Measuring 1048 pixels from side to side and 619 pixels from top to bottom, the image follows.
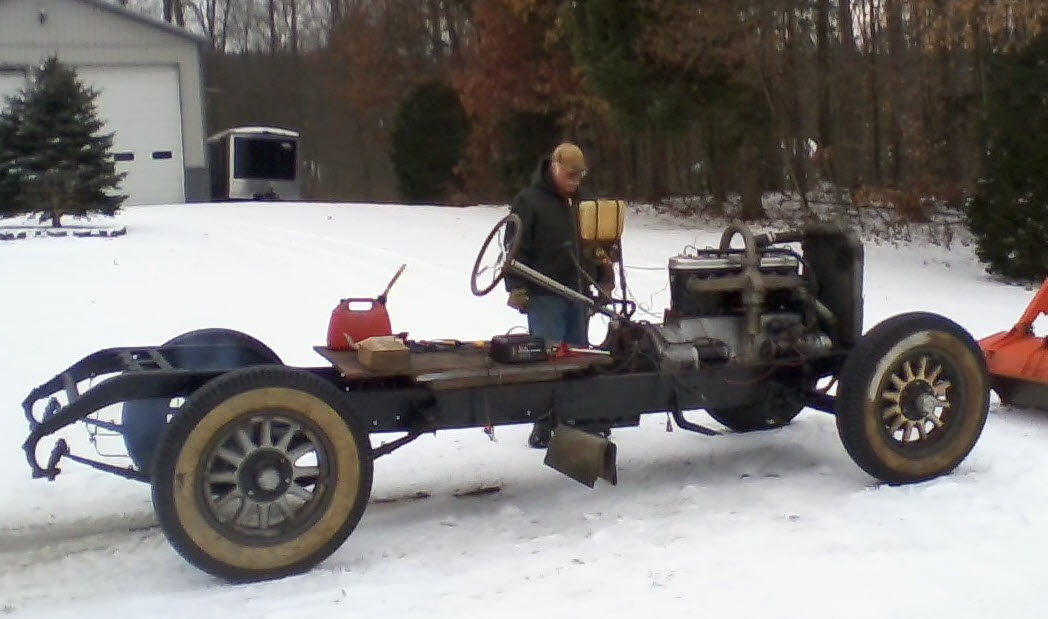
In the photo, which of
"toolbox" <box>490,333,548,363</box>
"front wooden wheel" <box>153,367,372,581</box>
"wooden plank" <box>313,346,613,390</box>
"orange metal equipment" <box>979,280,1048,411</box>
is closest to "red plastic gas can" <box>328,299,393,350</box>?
"wooden plank" <box>313,346,613,390</box>

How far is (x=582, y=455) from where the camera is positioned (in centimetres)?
516

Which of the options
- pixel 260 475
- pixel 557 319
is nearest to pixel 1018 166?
pixel 557 319

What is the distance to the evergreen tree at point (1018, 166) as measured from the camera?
14.2 meters

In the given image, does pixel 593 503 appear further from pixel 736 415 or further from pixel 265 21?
pixel 265 21

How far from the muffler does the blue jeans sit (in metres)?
1.38

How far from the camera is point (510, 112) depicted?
80.2 feet

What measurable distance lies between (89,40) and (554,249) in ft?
71.5

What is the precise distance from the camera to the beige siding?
2512cm

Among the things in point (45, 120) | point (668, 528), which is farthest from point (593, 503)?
point (45, 120)

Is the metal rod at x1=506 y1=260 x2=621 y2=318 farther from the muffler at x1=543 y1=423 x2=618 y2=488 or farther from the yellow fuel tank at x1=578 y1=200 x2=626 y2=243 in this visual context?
the muffler at x1=543 y1=423 x2=618 y2=488

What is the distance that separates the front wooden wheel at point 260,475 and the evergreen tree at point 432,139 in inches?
989

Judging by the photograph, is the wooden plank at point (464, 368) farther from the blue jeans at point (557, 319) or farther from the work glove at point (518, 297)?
the blue jeans at point (557, 319)

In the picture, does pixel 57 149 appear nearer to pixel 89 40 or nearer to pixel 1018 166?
pixel 89 40

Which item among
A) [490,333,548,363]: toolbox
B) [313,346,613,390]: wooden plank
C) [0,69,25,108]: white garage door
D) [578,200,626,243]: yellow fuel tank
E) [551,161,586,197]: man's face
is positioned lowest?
[313,346,613,390]: wooden plank
